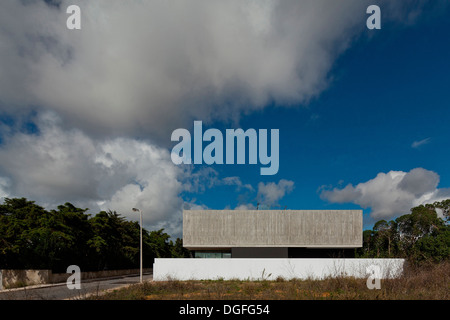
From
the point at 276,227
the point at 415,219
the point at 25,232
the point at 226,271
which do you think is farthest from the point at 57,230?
the point at 415,219

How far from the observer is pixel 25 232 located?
29672mm

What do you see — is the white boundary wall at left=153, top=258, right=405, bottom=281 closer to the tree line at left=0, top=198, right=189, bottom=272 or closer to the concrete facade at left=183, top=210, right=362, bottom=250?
the concrete facade at left=183, top=210, right=362, bottom=250

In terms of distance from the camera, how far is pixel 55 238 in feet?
105

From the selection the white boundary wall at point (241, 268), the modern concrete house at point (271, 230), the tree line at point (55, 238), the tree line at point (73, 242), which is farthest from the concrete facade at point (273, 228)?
the tree line at point (55, 238)

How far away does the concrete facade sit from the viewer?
126 ft

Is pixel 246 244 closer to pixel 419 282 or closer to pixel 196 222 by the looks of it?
pixel 196 222

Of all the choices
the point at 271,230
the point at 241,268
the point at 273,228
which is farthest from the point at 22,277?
the point at 273,228

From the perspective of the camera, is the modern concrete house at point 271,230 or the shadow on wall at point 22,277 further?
the modern concrete house at point 271,230

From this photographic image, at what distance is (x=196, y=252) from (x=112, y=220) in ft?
46.0

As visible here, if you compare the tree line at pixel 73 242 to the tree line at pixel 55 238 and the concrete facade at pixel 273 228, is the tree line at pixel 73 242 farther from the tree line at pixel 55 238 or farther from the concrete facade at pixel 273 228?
the concrete facade at pixel 273 228

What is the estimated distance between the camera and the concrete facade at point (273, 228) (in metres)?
38.5

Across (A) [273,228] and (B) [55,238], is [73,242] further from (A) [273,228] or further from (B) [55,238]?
(A) [273,228]

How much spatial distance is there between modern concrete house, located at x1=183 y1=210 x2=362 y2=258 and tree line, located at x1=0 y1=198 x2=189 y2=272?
12.0 meters

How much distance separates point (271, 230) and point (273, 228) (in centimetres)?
33
